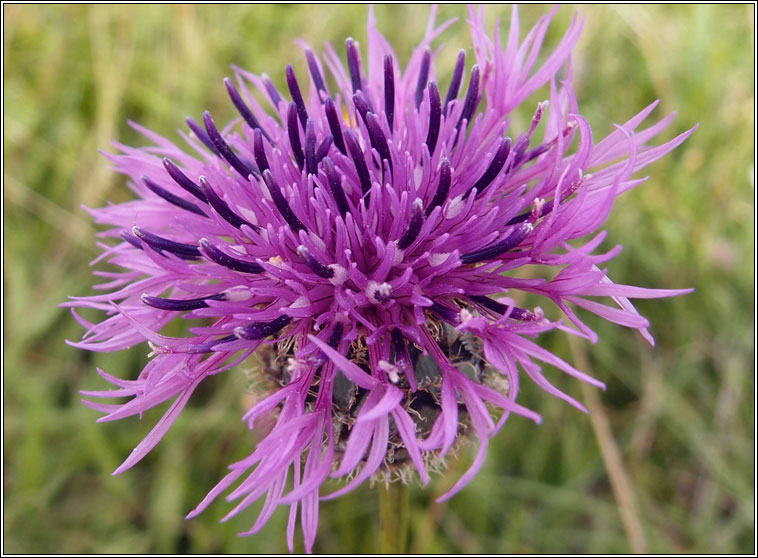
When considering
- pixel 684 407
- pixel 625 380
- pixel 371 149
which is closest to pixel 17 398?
pixel 371 149

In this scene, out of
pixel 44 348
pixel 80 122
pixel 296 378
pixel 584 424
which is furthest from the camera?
pixel 80 122

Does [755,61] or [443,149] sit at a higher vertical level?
[755,61]

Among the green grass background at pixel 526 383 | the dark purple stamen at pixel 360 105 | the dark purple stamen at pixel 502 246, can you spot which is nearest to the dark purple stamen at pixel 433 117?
the dark purple stamen at pixel 360 105

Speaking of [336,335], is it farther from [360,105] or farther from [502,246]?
[360,105]

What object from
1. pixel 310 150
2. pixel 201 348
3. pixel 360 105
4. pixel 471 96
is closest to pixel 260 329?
pixel 201 348

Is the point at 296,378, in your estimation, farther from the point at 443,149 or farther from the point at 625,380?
the point at 625,380

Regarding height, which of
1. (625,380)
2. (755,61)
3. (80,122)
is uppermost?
(755,61)

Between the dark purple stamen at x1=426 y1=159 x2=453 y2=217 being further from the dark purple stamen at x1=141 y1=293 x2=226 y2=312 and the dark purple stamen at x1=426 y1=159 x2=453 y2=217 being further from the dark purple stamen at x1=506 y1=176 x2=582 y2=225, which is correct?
the dark purple stamen at x1=141 y1=293 x2=226 y2=312
